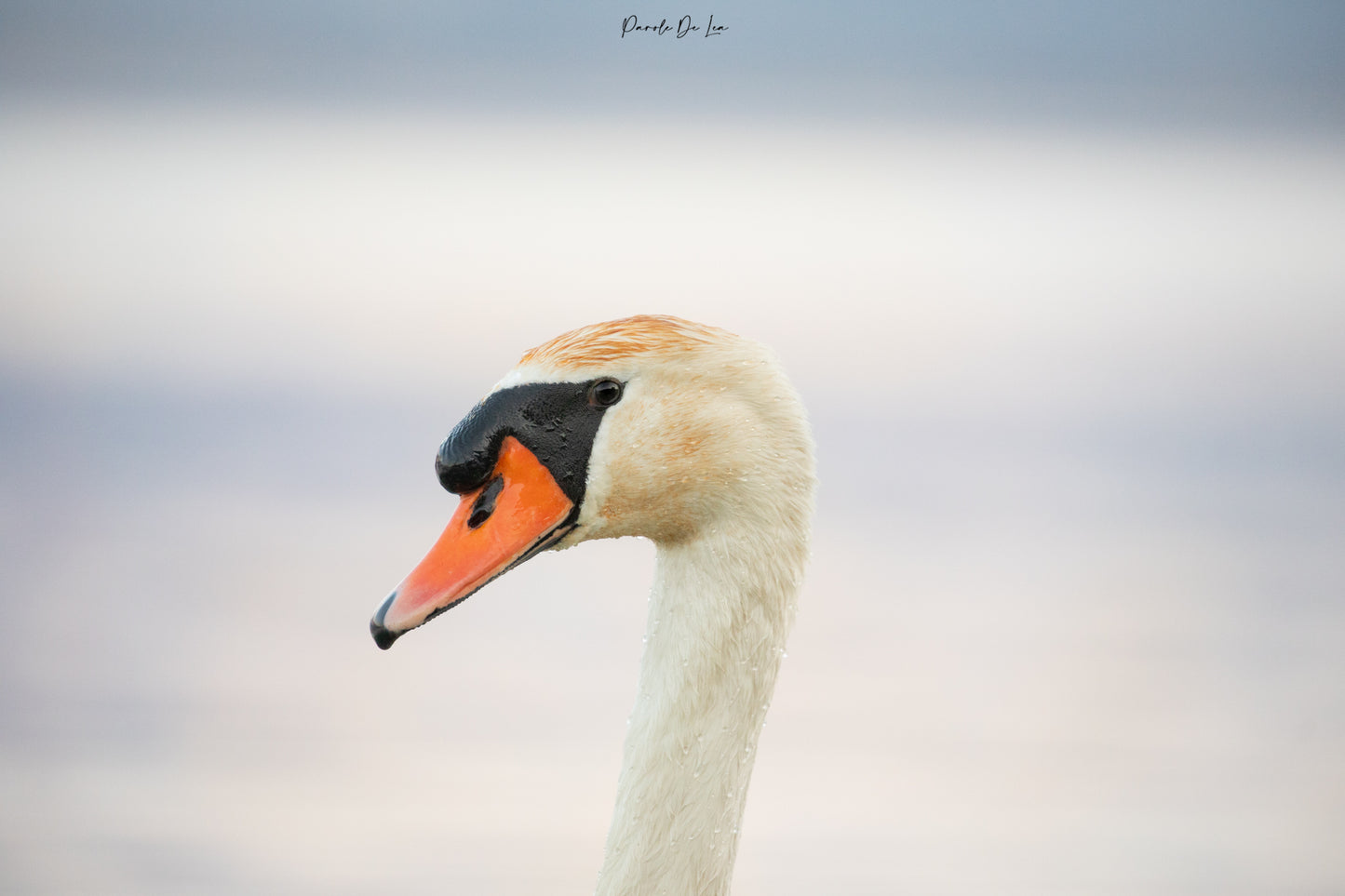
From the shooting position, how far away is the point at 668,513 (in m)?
1.06

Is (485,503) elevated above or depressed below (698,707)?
above

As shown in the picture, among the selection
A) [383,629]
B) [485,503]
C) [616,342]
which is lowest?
[383,629]

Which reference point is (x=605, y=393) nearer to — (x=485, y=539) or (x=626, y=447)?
(x=626, y=447)

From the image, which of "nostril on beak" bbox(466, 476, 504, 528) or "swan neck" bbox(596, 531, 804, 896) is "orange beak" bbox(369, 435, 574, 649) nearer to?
"nostril on beak" bbox(466, 476, 504, 528)

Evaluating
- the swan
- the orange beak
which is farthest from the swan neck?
the orange beak

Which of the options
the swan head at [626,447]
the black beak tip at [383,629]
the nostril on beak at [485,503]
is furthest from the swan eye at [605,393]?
the black beak tip at [383,629]

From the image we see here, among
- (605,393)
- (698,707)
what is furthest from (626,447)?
(698,707)

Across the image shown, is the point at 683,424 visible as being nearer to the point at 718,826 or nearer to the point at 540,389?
the point at 540,389

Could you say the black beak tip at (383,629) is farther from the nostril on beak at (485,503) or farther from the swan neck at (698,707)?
the swan neck at (698,707)

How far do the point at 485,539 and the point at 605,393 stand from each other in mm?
156

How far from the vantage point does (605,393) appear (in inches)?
41.1

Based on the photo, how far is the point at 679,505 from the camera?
1.06 metres

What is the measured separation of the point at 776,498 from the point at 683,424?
0.10 m

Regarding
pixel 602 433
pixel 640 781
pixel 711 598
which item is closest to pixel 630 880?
pixel 640 781
